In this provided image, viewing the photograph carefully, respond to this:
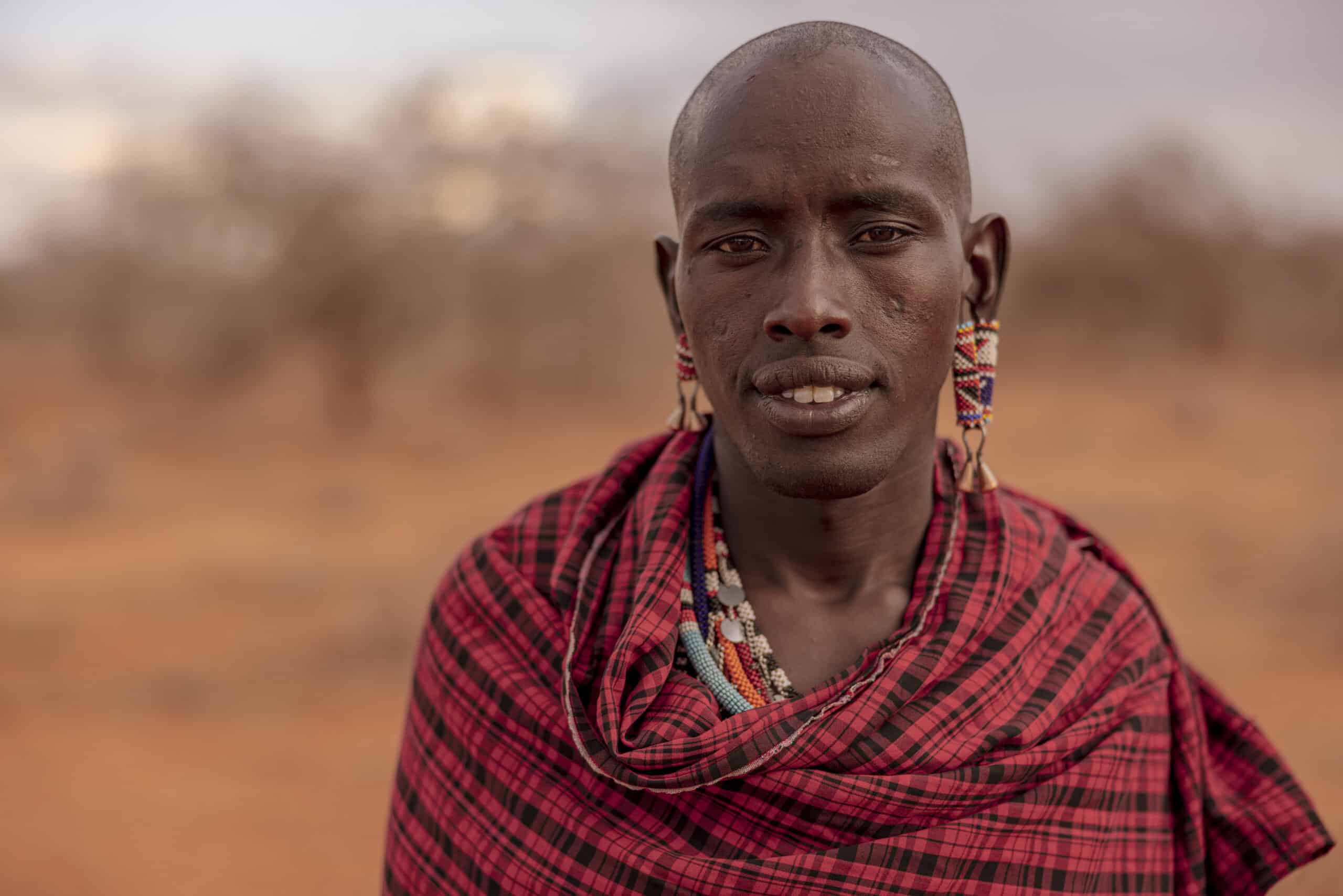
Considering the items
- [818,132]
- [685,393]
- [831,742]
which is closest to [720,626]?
[831,742]

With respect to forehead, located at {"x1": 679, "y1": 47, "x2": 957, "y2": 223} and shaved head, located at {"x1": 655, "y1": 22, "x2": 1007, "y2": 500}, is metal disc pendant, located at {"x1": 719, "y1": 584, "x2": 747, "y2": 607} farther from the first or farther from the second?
forehead, located at {"x1": 679, "y1": 47, "x2": 957, "y2": 223}

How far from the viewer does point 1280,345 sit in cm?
1809

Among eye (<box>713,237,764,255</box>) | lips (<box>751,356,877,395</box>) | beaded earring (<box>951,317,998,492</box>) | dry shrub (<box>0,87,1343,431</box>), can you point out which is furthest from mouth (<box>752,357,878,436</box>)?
dry shrub (<box>0,87,1343,431</box>)

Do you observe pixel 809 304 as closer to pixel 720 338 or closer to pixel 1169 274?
pixel 720 338

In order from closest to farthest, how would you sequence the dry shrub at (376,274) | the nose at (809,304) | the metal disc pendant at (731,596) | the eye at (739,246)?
the nose at (809,304) < the eye at (739,246) < the metal disc pendant at (731,596) < the dry shrub at (376,274)

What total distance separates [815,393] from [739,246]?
0.27 meters

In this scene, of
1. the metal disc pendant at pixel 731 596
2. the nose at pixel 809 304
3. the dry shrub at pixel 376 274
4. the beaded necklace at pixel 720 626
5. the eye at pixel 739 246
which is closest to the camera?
the nose at pixel 809 304

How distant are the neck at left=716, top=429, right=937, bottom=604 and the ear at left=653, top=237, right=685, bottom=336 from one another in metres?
0.23

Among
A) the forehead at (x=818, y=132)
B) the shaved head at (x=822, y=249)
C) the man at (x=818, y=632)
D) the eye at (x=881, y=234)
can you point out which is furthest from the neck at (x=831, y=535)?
the forehead at (x=818, y=132)

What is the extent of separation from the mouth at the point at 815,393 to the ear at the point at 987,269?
0.36 m

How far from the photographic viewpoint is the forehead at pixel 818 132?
1782 mm

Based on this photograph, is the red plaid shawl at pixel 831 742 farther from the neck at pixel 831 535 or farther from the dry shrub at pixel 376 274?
the dry shrub at pixel 376 274

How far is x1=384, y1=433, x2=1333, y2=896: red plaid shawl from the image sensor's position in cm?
182

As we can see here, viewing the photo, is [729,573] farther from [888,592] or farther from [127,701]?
[127,701]
